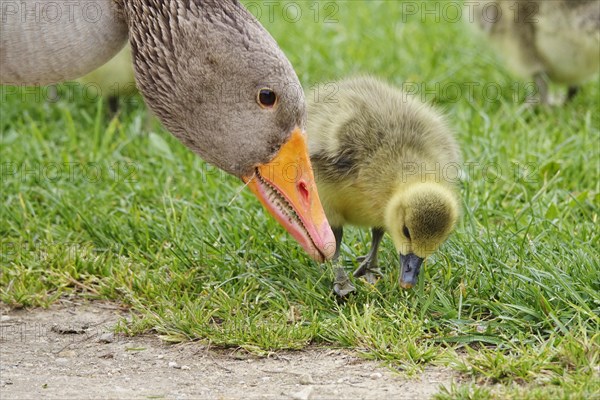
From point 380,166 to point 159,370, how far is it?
127cm

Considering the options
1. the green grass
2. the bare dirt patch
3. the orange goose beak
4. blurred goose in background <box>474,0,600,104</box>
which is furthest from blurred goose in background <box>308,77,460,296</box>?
blurred goose in background <box>474,0,600,104</box>

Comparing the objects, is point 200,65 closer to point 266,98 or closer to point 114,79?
point 266,98

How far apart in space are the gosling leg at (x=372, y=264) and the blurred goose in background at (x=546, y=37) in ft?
8.62

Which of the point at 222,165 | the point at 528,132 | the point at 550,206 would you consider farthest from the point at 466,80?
the point at 222,165

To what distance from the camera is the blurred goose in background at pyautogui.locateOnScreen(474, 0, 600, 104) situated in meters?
6.56

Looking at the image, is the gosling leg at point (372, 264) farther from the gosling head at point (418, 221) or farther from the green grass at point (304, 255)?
the gosling head at point (418, 221)

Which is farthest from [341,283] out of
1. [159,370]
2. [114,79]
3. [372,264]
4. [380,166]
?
[114,79]

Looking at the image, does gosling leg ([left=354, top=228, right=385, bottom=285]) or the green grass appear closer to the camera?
the green grass

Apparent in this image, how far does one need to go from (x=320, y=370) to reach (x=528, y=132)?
9.13ft

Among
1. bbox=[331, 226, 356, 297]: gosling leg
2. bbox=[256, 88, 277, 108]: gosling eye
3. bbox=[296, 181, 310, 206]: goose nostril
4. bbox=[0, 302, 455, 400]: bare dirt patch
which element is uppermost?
bbox=[256, 88, 277, 108]: gosling eye

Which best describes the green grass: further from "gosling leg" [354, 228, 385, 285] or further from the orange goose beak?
the orange goose beak

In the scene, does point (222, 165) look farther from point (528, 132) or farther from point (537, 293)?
point (528, 132)

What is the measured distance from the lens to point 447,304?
4.25 meters

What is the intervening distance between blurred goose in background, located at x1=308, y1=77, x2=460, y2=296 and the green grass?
212 millimetres
